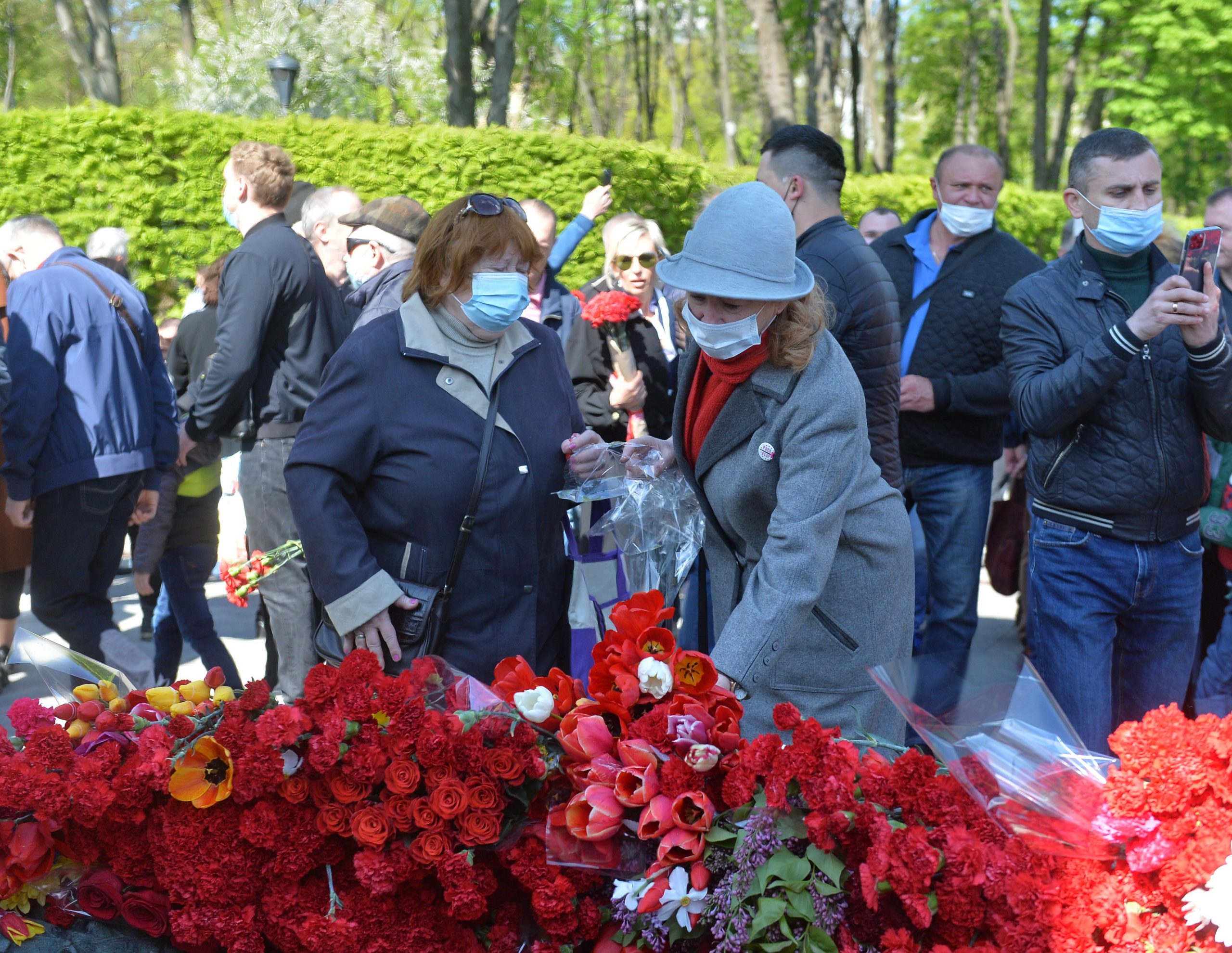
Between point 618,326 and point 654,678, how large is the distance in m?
3.15

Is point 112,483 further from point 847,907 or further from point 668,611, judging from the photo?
point 847,907

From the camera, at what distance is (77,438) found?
463 cm

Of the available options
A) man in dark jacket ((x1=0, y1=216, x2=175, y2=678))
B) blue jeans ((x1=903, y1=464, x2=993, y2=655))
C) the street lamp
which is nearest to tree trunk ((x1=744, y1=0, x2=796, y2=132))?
the street lamp

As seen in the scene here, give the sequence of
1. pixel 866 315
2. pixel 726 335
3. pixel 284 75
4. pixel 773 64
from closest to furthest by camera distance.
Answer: pixel 726 335, pixel 866 315, pixel 284 75, pixel 773 64

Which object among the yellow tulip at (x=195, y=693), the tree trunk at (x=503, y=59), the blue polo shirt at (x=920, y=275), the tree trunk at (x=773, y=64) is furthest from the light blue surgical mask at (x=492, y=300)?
the tree trunk at (x=503, y=59)

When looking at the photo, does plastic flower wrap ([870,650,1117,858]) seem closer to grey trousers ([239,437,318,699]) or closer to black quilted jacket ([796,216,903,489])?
black quilted jacket ([796,216,903,489])

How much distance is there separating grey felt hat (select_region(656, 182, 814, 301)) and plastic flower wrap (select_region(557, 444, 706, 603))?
0.68m

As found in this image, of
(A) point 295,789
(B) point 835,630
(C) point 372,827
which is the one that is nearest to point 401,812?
(C) point 372,827

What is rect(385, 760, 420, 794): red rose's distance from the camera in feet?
6.37

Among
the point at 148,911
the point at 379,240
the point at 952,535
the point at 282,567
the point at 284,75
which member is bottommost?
the point at 952,535

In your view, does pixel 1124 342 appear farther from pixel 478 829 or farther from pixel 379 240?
pixel 379 240

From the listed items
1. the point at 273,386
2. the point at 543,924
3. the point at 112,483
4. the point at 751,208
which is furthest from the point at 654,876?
the point at 112,483

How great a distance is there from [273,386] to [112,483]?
2.67 ft

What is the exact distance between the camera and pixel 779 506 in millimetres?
2334
